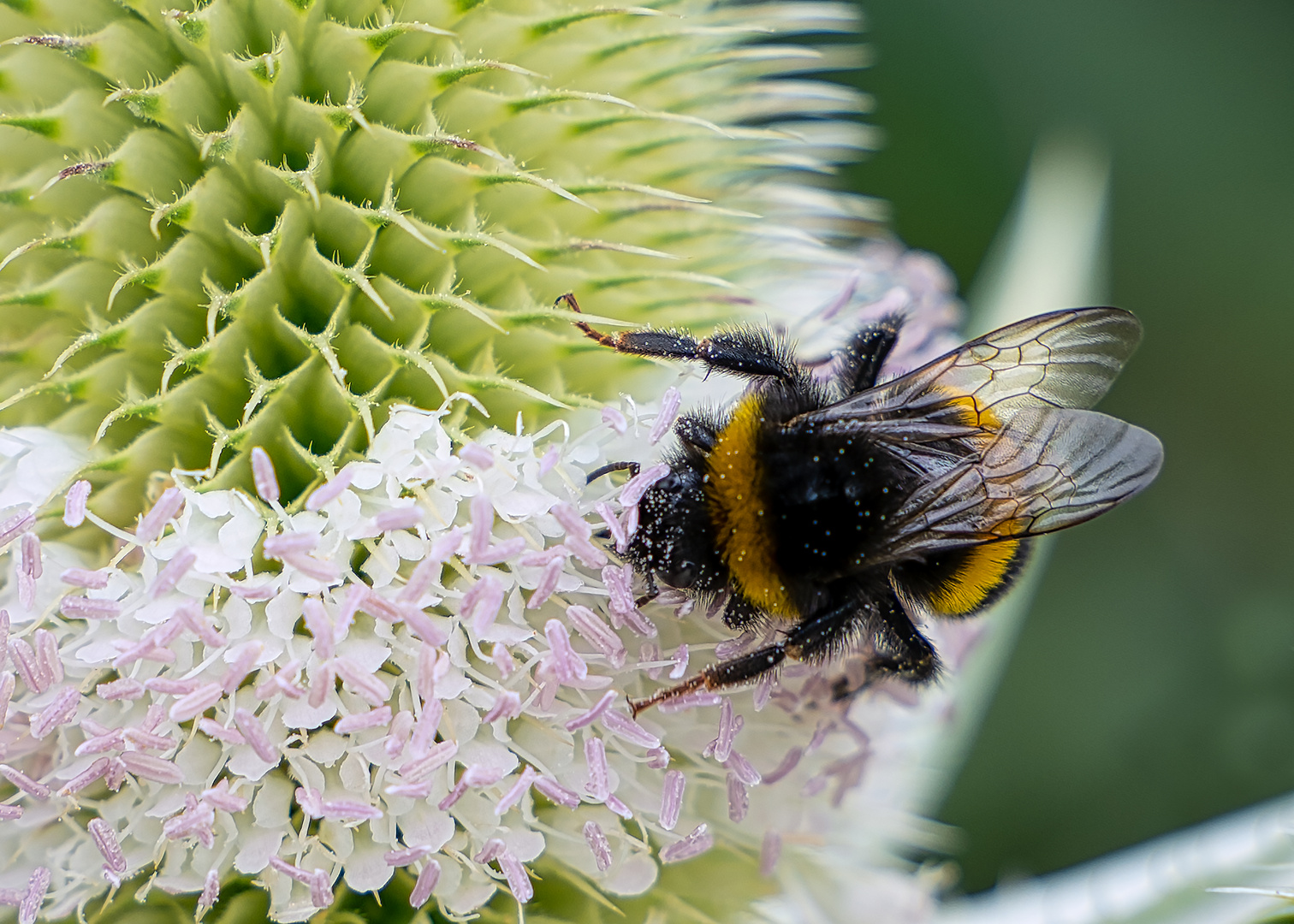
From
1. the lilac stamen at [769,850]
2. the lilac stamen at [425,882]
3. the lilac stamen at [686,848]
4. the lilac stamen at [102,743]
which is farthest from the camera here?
the lilac stamen at [769,850]

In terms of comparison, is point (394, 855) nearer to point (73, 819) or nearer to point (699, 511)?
point (73, 819)

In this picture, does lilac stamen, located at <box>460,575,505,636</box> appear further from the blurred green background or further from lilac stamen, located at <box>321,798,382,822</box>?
the blurred green background

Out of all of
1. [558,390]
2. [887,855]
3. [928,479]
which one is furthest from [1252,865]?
[558,390]

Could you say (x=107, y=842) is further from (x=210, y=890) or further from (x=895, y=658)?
(x=895, y=658)

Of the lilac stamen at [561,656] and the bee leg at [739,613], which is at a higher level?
the lilac stamen at [561,656]

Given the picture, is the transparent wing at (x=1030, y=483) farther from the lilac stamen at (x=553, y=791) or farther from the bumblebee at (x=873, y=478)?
the lilac stamen at (x=553, y=791)

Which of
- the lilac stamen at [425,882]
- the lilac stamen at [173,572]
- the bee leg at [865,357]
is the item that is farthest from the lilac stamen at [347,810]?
the bee leg at [865,357]

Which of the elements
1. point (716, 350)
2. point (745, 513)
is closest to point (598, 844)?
point (745, 513)
